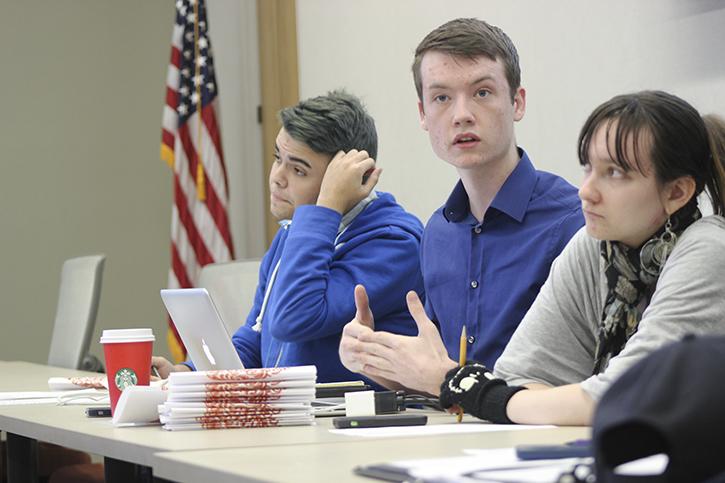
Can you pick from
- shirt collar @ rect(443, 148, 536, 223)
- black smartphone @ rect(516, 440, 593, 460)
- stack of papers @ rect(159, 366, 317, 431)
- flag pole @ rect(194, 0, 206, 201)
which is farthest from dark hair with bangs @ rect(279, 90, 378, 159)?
flag pole @ rect(194, 0, 206, 201)

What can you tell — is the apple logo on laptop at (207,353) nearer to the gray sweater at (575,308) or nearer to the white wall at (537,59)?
the gray sweater at (575,308)

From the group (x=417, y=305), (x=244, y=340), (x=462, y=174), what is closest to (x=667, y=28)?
(x=462, y=174)

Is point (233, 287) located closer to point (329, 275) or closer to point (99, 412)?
point (329, 275)

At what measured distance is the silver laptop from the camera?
1.96m

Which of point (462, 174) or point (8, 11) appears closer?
point (462, 174)

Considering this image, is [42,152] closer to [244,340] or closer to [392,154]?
[392,154]

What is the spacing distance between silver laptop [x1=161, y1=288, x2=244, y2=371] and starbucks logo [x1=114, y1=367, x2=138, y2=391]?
0.48 ft

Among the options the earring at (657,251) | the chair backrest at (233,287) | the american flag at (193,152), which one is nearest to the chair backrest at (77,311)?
the chair backrest at (233,287)

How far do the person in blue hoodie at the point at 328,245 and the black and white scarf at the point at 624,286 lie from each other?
804 mm

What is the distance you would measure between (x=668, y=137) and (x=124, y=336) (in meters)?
0.99

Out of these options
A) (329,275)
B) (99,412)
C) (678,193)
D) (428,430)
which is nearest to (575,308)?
(678,193)

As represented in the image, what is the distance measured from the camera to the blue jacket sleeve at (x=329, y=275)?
2.39m

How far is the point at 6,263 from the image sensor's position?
5805mm

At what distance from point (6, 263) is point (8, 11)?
4.44 ft
